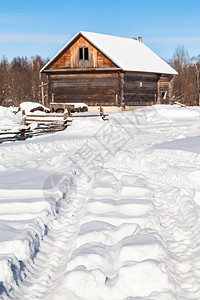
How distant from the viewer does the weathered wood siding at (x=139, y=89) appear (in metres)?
32.5

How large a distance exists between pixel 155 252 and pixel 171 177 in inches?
171

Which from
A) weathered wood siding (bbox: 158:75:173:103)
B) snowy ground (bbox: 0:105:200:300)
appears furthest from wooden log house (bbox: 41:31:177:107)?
snowy ground (bbox: 0:105:200:300)

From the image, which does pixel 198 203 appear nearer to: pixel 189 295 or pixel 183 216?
pixel 183 216

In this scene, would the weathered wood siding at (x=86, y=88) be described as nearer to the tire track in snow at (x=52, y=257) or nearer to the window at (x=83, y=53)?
the window at (x=83, y=53)

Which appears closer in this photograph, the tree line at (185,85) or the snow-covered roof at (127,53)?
the snow-covered roof at (127,53)

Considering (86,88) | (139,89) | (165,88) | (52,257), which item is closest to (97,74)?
(86,88)

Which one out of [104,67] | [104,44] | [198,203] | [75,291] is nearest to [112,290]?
[75,291]

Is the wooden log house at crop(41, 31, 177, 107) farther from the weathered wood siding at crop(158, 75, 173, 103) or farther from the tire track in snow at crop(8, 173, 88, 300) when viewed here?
the tire track in snow at crop(8, 173, 88, 300)

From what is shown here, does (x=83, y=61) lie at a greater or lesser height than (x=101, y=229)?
greater

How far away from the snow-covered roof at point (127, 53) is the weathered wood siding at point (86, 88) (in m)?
1.56

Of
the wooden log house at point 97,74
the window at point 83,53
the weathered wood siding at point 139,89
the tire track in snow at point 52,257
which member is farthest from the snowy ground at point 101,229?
the window at point 83,53

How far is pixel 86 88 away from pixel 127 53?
5.85m

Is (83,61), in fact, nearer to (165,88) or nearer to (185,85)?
(165,88)

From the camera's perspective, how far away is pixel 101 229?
17.3ft
